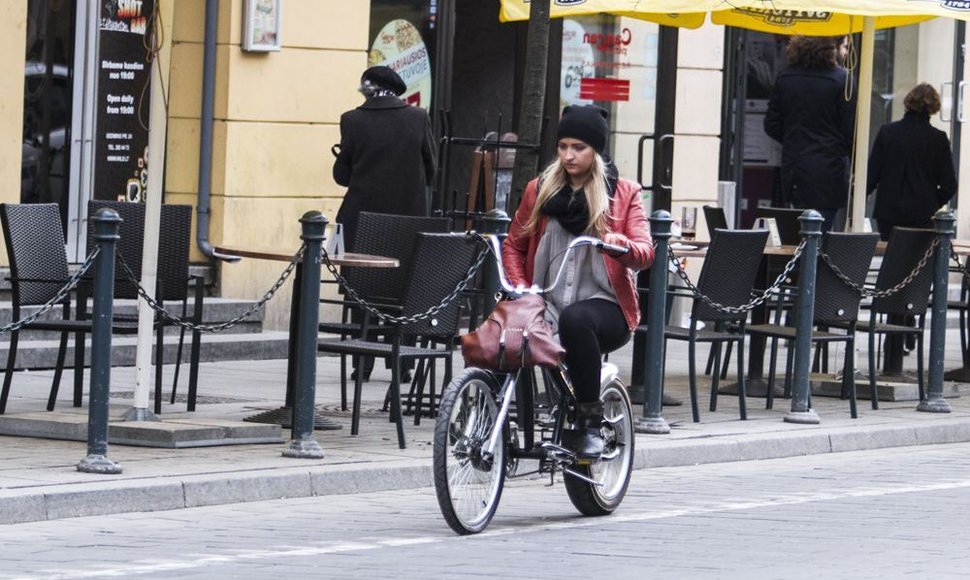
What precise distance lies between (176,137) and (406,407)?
13.5 feet

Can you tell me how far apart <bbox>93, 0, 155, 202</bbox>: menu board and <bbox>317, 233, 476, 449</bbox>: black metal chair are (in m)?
4.65

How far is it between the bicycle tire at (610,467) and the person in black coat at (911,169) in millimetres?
7245

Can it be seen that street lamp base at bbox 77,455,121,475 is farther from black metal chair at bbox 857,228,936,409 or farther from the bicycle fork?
black metal chair at bbox 857,228,936,409

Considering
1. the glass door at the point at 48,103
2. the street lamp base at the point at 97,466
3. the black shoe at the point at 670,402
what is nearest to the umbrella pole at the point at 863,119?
the black shoe at the point at 670,402

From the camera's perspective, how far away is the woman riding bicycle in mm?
8492

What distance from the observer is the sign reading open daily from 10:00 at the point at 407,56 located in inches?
651

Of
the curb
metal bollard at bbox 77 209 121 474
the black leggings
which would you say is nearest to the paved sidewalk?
the curb

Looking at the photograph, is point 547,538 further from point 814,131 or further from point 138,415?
point 814,131

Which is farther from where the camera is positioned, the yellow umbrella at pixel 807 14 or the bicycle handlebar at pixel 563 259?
the yellow umbrella at pixel 807 14

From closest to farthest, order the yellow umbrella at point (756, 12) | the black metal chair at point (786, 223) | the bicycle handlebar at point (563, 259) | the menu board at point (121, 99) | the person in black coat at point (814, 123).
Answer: the bicycle handlebar at point (563, 259), the yellow umbrella at point (756, 12), the black metal chair at point (786, 223), the menu board at point (121, 99), the person in black coat at point (814, 123)

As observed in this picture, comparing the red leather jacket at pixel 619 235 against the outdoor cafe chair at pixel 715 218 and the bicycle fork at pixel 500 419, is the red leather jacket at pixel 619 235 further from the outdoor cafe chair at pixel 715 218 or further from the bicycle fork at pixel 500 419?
the outdoor cafe chair at pixel 715 218

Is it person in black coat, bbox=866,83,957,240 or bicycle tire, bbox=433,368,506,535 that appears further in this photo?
person in black coat, bbox=866,83,957,240

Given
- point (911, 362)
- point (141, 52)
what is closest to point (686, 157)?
point (911, 362)

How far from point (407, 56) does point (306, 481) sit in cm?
792
